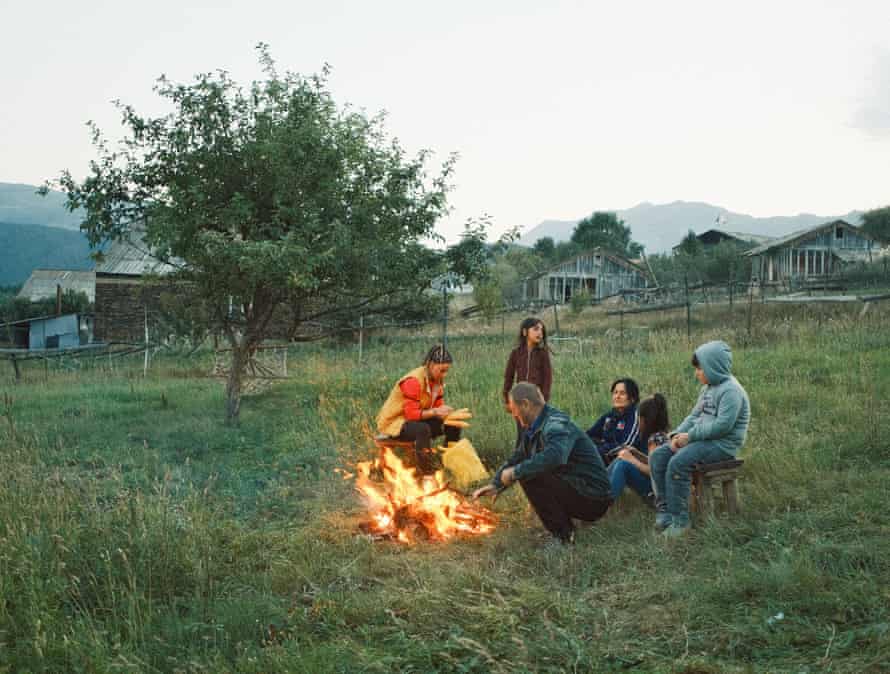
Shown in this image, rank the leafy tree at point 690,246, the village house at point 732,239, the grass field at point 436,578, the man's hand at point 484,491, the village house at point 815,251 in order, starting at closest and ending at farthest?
the grass field at point 436,578
the man's hand at point 484,491
the village house at point 815,251
the village house at point 732,239
the leafy tree at point 690,246

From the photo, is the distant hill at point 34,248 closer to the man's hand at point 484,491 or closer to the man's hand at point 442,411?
the man's hand at point 442,411

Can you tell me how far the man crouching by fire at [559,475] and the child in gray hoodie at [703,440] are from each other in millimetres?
463

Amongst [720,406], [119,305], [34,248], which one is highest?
[34,248]

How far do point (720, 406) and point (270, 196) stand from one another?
7.14 metres

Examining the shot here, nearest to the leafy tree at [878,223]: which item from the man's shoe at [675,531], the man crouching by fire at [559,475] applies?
the man's shoe at [675,531]

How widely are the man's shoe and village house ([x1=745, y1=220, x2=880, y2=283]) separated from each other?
129 ft

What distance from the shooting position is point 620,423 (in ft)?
22.5

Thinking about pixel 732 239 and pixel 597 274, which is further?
pixel 732 239

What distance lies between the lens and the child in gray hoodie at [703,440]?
19.0 feet

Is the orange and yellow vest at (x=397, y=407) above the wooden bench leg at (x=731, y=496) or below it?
above

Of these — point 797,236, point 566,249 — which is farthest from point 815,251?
point 566,249

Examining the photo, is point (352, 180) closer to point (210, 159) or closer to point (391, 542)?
point (210, 159)

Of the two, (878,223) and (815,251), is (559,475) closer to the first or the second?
(815,251)

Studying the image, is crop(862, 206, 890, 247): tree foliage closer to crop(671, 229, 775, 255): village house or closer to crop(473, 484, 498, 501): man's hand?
crop(671, 229, 775, 255): village house
